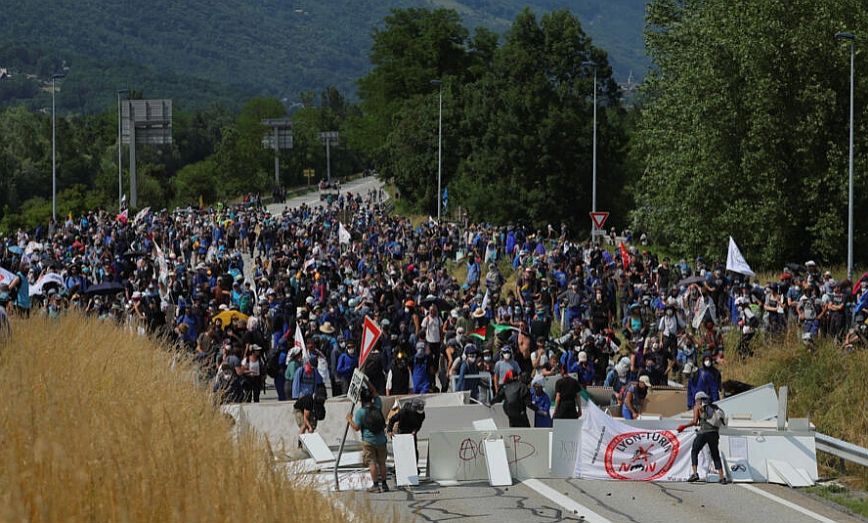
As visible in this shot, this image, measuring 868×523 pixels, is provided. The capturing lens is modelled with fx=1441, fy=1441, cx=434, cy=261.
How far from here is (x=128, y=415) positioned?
1055 centimetres

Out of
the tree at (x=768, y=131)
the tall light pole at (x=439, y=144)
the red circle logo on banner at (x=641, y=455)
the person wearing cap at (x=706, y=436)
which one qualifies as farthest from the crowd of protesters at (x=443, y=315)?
the tall light pole at (x=439, y=144)

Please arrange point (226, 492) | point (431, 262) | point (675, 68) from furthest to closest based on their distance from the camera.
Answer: point (675, 68) < point (431, 262) < point (226, 492)

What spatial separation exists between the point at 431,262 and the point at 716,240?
9488 millimetres

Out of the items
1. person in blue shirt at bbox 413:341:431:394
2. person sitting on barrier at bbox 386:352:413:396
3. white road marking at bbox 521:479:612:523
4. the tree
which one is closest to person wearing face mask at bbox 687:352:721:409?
white road marking at bbox 521:479:612:523

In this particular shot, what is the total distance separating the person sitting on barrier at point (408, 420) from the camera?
18703 mm

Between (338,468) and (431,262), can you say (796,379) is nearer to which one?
(338,468)

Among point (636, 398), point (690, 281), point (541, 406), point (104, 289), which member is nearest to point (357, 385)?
point (541, 406)

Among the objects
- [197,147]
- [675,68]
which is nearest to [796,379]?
[675,68]

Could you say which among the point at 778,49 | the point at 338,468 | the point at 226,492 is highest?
the point at 778,49

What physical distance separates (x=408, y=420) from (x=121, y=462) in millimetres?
10284

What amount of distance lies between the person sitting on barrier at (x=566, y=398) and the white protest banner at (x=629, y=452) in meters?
1.28

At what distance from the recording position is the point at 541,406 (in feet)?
69.4

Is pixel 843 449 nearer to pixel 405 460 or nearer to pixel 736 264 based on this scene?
pixel 405 460

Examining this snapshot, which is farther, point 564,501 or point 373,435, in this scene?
point 373,435
